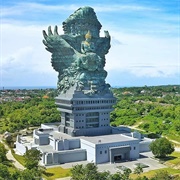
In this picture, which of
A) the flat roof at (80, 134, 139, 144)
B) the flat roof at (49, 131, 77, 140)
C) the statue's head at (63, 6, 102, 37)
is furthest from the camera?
the statue's head at (63, 6, 102, 37)

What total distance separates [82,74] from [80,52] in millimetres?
5716

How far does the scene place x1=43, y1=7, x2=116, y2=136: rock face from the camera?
6144 cm

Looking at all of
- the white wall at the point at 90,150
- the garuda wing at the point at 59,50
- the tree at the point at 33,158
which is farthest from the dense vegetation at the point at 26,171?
the garuda wing at the point at 59,50

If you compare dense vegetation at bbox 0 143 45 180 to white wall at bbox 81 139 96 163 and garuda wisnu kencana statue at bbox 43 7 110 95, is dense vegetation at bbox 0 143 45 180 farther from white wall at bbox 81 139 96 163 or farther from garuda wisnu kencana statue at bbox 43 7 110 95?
garuda wisnu kencana statue at bbox 43 7 110 95

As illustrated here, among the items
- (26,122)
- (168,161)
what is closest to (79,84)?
(168,161)

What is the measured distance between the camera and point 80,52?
65.9m

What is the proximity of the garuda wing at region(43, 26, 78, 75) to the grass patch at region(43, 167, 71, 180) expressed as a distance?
22.5 m

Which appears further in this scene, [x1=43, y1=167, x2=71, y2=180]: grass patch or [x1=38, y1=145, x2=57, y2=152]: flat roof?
[x1=38, y1=145, x2=57, y2=152]: flat roof

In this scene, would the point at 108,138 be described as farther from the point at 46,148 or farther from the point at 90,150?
the point at 46,148

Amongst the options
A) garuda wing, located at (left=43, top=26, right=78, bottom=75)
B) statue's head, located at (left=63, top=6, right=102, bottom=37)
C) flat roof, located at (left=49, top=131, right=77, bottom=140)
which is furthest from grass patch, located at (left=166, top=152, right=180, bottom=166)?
statue's head, located at (left=63, top=6, right=102, bottom=37)

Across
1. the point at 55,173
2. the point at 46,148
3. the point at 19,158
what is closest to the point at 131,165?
the point at 55,173

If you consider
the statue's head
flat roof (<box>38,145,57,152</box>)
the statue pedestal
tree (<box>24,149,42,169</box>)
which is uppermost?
the statue's head

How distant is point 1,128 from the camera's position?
84.9 m

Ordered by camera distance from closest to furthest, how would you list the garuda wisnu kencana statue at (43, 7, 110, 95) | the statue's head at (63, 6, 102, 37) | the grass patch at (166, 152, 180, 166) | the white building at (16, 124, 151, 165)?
the grass patch at (166, 152, 180, 166) < the white building at (16, 124, 151, 165) < the garuda wisnu kencana statue at (43, 7, 110, 95) < the statue's head at (63, 6, 102, 37)
